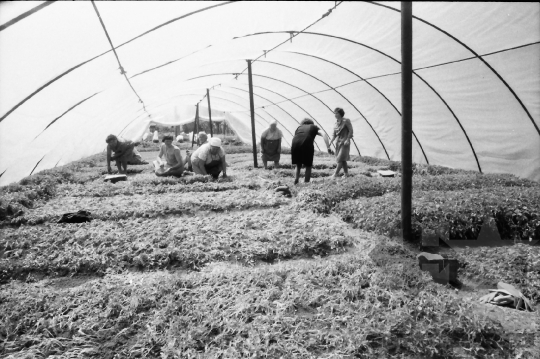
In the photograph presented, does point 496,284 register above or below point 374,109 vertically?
below

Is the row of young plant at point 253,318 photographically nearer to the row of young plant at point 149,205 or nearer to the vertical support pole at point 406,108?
the vertical support pole at point 406,108

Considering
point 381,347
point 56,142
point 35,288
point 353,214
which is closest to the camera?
point 381,347

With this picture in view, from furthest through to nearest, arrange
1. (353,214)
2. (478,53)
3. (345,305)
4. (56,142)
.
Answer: (56,142) → (478,53) → (353,214) → (345,305)

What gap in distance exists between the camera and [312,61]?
1065cm

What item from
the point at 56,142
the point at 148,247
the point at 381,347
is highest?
the point at 56,142

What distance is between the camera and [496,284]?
340cm

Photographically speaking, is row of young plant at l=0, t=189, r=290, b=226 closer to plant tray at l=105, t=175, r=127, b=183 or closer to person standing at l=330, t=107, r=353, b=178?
plant tray at l=105, t=175, r=127, b=183

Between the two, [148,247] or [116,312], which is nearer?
[116,312]

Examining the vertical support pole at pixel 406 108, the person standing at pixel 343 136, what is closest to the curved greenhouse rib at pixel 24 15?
the vertical support pole at pixel 406 108

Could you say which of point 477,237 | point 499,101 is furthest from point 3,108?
point 499,101

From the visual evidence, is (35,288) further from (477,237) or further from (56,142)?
(56,142)

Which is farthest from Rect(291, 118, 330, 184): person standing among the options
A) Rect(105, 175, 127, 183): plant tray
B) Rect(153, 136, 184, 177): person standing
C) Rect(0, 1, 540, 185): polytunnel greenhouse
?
Rect(105, 175, 127, 183): plant tray

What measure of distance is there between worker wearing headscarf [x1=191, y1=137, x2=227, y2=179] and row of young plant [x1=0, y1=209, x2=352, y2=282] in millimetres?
3778

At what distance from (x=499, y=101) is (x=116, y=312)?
8288mm
